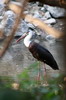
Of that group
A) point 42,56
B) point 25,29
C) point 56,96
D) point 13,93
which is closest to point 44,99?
point 56,96

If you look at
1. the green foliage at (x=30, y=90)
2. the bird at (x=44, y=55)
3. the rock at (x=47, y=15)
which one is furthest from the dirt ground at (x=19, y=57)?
the green foliage at (x=30, y=90)

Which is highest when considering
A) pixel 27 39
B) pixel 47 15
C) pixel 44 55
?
pixel 44 55

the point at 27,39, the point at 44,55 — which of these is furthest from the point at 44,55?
the point at 27,39

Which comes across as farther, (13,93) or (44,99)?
(44,99)

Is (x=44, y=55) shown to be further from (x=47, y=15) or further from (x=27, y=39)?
(x=47, y=15)

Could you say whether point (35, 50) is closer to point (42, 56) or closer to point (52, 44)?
point (42, 56)

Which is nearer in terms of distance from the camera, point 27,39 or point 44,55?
point 44,55

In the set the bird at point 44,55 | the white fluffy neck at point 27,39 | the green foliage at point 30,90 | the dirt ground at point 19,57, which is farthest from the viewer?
the white fluffy neck at point 27,39

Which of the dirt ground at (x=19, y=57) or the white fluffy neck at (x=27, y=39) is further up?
the white fluffy neck at (x=27, y=39)

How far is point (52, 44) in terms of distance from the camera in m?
7.86

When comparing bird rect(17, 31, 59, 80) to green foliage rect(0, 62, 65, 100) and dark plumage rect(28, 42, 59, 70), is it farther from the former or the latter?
green foliage rect(0, 62, 65, 100)

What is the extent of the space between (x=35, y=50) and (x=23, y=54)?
140cm

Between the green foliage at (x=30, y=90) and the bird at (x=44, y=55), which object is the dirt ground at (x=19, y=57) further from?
the green foliage at (x=30, y=90)

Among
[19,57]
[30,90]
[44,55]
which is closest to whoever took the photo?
[30,90]
